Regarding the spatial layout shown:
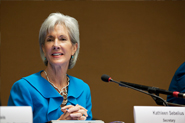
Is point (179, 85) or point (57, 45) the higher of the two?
point (57, 45)

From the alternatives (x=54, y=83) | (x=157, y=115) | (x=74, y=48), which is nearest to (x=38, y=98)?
(x=54, y=83)

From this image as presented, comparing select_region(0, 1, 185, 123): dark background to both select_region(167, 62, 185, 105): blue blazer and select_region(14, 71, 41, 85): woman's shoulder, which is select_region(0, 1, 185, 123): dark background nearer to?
select_region(167, 62, 185, 105): blue blazer

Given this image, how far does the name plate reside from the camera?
1.36 m

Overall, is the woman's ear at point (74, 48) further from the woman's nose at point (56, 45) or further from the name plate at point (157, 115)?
the name plate at point (157, 115)

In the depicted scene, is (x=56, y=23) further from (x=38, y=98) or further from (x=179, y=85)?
(x=179, y=85)

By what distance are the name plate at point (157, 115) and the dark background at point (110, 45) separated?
111 inches

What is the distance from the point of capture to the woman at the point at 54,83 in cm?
184

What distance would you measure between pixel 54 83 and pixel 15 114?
3.23 feet

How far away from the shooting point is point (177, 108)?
4.61 ft

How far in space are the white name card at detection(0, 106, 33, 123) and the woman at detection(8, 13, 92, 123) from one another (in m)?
0.65

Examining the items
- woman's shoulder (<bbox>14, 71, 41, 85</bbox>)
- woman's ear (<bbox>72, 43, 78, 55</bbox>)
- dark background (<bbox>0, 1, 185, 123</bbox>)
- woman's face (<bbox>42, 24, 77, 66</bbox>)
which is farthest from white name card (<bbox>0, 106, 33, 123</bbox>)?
dark background (<bbox>0, 1, 185, 123</bbox>)

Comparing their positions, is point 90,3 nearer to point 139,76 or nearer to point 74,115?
point 139,76

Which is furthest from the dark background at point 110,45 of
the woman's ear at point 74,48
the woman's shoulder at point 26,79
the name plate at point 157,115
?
the name plate at point 157,115

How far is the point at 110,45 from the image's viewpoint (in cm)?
425
